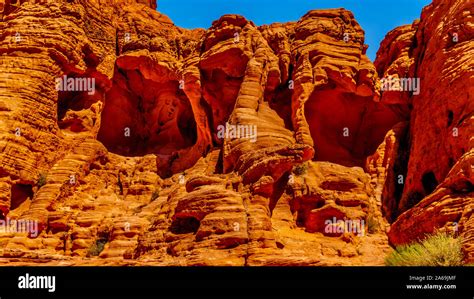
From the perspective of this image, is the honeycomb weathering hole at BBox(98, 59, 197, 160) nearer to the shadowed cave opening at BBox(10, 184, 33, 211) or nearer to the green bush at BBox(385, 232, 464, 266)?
the shadowed cave opening at BBox(10, 184, 33, 211)

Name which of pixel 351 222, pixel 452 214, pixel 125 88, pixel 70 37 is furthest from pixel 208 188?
pixel 125 88

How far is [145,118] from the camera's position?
37375 mm

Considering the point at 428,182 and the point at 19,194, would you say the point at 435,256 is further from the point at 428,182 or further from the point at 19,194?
the point at 19,194

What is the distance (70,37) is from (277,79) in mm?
12662

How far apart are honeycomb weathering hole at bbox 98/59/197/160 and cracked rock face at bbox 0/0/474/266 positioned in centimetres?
10

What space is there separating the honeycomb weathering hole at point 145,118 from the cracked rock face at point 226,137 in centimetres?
10

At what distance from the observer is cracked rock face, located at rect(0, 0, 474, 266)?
20.3 meters

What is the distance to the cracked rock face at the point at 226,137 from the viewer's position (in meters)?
20.3

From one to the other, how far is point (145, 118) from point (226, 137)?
11.5m

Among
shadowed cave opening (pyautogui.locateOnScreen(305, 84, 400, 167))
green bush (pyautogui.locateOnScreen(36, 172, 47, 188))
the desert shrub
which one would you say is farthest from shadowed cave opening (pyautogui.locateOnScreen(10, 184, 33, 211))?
shadowed cave opening (pyautogui.locateOnScreen(305, 84, 400, 167))

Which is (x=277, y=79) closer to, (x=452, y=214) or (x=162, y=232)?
(x=162, y=232)

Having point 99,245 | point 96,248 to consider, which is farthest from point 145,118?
point 96,248

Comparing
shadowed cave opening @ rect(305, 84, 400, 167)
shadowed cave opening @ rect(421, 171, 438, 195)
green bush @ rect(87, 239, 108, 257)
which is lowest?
green bush @ rect(87, 239, 108, 257)
